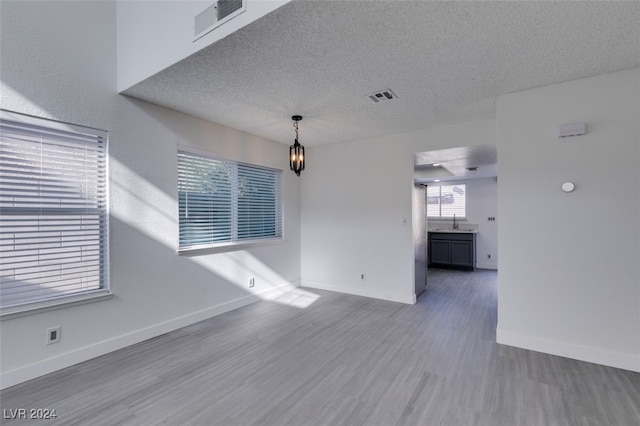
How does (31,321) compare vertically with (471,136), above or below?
below

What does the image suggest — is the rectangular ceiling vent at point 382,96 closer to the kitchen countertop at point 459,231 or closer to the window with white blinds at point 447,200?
the kitchen countertop at point 459,231

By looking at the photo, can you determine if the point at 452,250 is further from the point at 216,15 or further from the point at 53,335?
the point at 53,335

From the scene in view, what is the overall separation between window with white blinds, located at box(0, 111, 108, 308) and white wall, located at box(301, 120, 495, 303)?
3256mm

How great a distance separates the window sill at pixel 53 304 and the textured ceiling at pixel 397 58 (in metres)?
2.03

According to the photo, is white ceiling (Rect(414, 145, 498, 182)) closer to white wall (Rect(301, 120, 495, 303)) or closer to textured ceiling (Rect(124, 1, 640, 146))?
white wall (Rect(301, 120, 495, 303))

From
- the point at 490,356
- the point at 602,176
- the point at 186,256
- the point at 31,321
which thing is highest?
the point at 602,176

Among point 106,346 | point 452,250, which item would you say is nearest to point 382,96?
point 106,346

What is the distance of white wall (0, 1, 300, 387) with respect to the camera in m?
2.43

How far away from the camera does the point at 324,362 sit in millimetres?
2727

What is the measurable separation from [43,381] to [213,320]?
1644 mm

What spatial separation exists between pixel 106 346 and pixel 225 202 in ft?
6.97

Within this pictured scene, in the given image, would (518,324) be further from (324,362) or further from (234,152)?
(234,152)

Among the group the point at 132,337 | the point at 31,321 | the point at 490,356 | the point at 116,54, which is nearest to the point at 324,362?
the point at 490,356

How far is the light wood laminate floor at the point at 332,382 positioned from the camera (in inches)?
79.0
